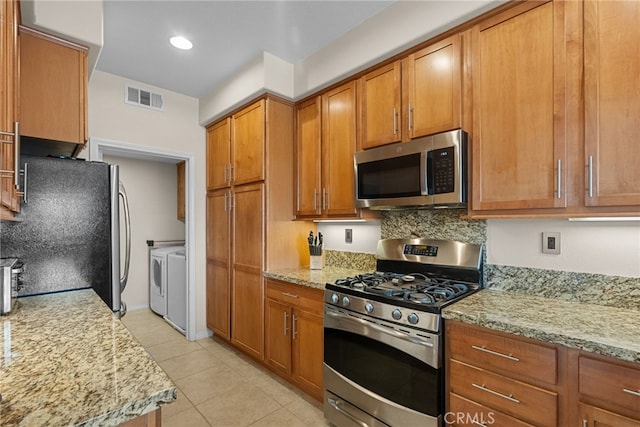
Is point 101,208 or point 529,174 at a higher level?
point 529,174

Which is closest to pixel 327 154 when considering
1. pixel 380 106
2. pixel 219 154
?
pixel 380 106

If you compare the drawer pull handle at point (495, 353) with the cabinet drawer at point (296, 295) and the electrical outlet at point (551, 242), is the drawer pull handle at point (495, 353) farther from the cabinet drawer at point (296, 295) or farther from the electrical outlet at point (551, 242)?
the cabinet drawer at point (296, 295)

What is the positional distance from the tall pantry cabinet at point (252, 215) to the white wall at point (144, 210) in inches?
81.8

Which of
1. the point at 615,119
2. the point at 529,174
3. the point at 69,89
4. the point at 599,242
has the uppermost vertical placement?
the point at 69,89

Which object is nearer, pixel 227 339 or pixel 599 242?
pixel 599 242

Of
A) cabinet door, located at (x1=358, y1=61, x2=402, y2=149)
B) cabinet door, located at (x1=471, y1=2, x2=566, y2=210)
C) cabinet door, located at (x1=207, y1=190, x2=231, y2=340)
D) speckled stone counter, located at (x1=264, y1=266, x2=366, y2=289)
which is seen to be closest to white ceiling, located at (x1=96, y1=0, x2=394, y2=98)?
cabinet door, located at (x1=358, y1=61, x2=402, y2=149)

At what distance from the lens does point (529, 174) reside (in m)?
1.55

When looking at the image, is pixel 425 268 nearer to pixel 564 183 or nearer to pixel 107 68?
pixel 564 183

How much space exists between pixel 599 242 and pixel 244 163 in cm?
264

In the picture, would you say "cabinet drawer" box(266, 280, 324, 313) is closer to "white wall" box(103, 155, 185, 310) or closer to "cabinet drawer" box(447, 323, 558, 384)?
"cabinet drawer" box(447, 323, 558, 384)

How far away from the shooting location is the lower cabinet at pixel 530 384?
3.53 feet

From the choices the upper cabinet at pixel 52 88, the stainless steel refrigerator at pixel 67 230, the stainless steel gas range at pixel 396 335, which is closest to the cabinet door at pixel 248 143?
the stainless steel refrigerator at pixel 67 230

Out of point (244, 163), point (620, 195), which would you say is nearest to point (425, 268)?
point (620, 195)

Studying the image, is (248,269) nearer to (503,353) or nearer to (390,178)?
(390,178)
